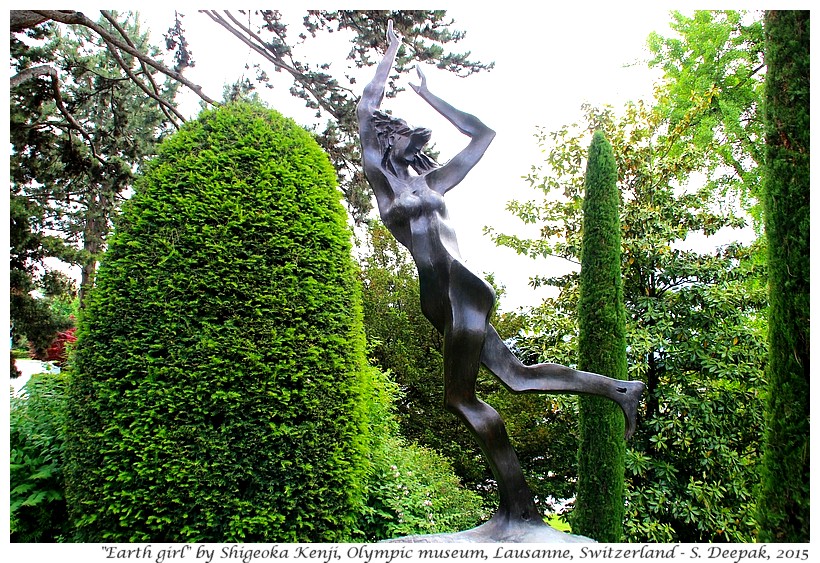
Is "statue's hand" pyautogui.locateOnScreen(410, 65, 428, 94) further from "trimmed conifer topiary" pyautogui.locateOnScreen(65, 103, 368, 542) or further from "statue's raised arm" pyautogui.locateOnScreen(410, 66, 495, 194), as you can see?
"trimmed conifer topiary" pyautogui.locateOnScreen(65, 103, 368, 542)

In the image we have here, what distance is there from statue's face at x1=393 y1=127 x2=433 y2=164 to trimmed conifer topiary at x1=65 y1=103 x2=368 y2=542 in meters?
0.80

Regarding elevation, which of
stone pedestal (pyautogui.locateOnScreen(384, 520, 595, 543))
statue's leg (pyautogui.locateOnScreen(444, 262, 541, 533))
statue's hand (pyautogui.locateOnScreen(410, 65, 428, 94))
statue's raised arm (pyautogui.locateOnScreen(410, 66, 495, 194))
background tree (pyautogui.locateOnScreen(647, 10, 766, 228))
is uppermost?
background tree (pyautogui.locateOnScreen(647, 10, 766, 228))

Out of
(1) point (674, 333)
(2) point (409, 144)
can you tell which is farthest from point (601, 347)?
(2) point (409, 144)

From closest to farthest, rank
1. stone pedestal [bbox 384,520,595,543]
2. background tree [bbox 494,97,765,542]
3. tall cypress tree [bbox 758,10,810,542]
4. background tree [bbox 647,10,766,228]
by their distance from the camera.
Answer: tall cypress tree [bbox 758,10,810,542] → stone pedestal [bbox 384,520,595,543] → background tree [bbox 494,97,765,542] → background tree [bbox 647,10,766,228]

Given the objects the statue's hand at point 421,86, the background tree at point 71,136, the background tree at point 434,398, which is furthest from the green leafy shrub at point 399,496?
the background tree at point 71,136

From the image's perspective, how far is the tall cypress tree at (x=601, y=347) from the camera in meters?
6.48

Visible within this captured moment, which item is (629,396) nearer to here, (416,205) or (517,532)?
(517,532)

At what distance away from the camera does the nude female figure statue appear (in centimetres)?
433

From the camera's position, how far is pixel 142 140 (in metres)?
11.0

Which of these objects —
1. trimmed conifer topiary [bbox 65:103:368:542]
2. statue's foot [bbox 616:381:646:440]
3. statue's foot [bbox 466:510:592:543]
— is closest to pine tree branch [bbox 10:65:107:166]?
trimmed conifer topiary [bbox 65:103:368:542]

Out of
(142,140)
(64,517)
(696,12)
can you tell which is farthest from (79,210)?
(696,12)

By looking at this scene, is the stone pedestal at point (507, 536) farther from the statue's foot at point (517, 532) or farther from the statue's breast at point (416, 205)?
the statue's breast at point (416, 205)

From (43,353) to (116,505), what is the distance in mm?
8600

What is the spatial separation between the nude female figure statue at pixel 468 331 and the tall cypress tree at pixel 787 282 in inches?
36.5
